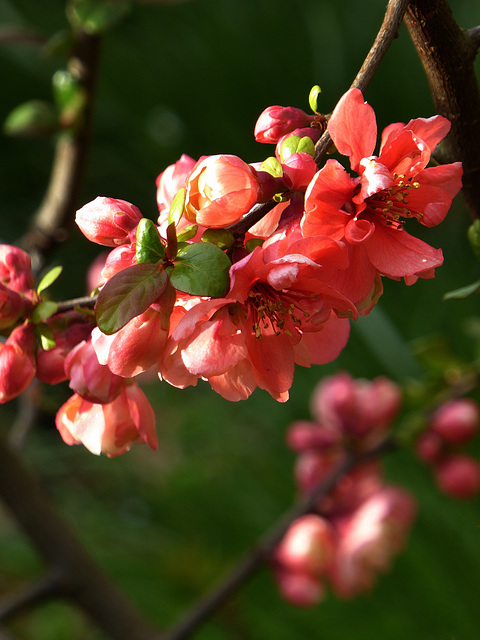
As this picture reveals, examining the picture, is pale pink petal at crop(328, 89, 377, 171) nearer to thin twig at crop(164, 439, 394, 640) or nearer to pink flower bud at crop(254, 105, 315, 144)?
pink flower bud at crop(254, 105, 315, 144)

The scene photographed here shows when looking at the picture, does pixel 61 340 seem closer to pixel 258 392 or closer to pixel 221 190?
pixel 221 190

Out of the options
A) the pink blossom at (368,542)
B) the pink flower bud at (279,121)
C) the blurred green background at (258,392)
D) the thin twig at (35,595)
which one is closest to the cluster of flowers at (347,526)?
the pink blossom at (368,542)

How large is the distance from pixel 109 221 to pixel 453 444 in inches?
21.6

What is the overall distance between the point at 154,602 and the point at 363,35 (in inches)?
48.2

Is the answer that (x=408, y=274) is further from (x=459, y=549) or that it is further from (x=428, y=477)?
(x=428, y=477)

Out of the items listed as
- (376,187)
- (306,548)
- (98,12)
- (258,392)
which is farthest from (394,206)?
(258,392)

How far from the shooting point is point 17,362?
0.86 feet

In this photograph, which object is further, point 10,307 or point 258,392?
point 258,392

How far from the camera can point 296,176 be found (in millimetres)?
215

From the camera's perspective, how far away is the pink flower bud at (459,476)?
2.21ft

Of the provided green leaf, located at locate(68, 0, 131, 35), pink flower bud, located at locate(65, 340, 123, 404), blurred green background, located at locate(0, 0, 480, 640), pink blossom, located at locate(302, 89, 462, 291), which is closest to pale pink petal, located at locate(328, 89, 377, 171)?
pink blossom, located at locate(302, 89, 462, 291)

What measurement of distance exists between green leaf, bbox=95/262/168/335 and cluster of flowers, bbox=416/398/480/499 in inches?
19.7

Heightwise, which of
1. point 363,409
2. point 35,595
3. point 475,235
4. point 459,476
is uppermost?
point 475,235

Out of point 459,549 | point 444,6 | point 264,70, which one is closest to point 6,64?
point 264,70
